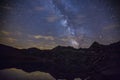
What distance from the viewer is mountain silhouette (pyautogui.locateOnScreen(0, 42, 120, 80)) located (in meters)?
7.81

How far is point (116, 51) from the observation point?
26.1 feet

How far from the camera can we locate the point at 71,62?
783 cm

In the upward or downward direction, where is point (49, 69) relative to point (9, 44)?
downward

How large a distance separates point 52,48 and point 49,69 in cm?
73

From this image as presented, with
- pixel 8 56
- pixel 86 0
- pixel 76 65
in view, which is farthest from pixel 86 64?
pixel 8 56

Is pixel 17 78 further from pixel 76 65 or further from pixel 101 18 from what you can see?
pixel 101 18

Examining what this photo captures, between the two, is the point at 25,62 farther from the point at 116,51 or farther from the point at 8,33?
the point at 116,51

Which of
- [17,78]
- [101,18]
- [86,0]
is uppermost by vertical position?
[86,0]

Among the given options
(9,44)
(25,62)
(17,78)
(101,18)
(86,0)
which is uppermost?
(86,0)

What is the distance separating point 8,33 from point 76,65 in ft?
8.44

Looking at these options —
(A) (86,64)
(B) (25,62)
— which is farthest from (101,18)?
(B) (25,62)

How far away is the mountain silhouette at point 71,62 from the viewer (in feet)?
25.6

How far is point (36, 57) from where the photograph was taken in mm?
7891

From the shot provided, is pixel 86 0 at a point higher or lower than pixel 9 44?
higher
